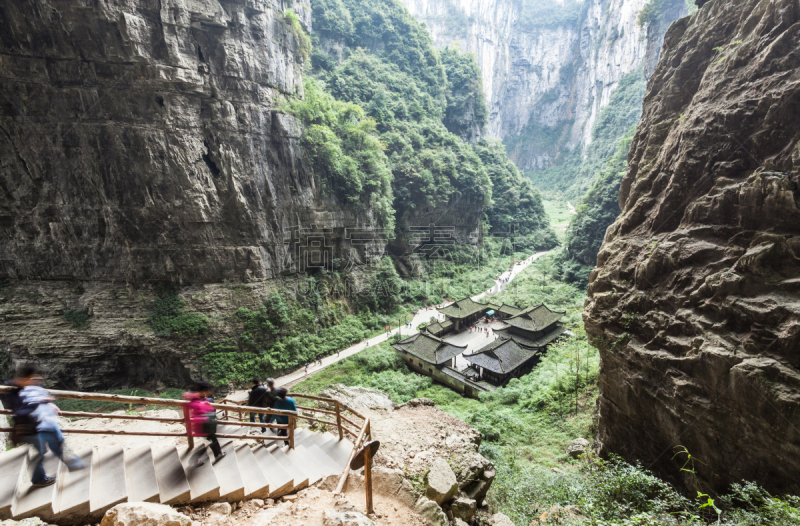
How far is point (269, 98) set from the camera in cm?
2100

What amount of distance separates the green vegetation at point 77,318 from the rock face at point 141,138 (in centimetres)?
198

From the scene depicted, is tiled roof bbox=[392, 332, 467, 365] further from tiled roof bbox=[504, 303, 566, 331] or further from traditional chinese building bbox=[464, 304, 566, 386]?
Result: tiled roof bbox=[504, 303, 566, 331]

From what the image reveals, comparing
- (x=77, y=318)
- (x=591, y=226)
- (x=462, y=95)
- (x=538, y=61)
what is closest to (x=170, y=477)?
(x=77, y=318)

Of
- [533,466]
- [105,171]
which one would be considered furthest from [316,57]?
[533,466]

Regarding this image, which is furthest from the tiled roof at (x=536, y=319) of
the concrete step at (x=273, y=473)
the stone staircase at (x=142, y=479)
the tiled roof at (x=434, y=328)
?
the concrete step at (x=273, y=473)

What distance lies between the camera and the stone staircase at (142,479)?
3295mm

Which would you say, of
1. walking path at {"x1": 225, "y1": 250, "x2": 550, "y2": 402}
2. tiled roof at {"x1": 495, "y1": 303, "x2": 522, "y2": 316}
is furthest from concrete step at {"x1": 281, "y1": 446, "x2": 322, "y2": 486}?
tiled roof at {"x1": 495, "y1": 303, "x2": 522, "y2": 316}

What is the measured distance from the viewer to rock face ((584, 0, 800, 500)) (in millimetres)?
5871

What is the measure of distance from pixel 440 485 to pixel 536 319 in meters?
20.0

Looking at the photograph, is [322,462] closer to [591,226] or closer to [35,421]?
[35,421]

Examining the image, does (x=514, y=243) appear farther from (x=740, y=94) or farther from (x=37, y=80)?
(x=37, y=80)

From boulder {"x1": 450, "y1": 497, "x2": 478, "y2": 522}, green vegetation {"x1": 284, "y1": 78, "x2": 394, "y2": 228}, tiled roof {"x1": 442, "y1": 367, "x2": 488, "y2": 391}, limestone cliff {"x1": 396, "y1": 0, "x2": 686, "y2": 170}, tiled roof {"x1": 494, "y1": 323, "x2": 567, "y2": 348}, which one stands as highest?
limestone cliff {"x1": 396, "y1": 0, "x2": 686, "y2": 170}

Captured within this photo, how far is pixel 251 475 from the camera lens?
4648 mm

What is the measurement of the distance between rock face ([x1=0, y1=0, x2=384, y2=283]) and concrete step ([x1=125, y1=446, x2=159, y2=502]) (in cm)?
1762
